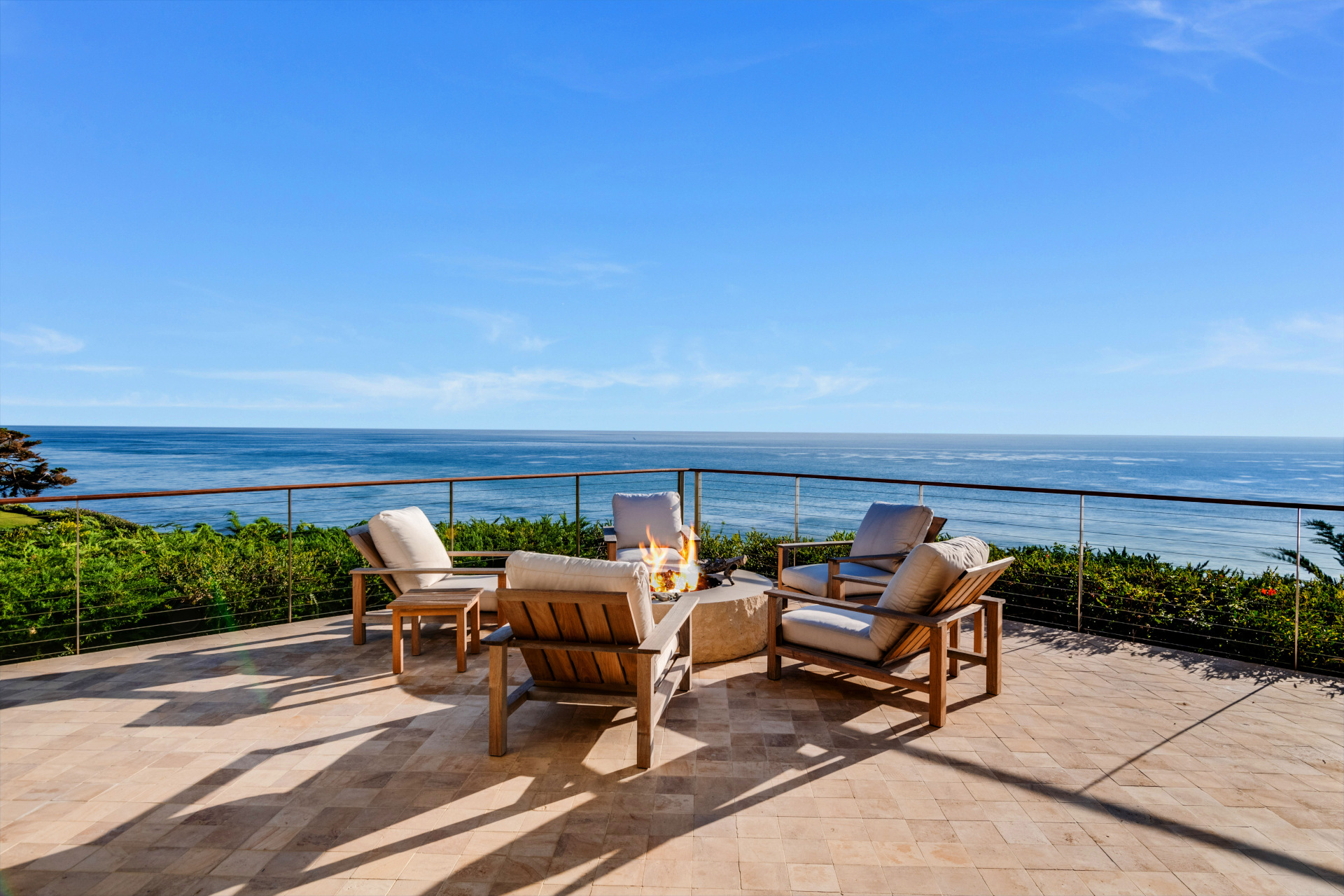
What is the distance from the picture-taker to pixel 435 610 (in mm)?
3781

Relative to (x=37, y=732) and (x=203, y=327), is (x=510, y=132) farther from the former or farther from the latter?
(x=203, y=327)

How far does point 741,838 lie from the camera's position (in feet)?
6.71

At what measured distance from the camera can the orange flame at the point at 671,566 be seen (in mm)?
4312

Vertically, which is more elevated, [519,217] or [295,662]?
[519,217]

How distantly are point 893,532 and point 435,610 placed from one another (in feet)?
10.8

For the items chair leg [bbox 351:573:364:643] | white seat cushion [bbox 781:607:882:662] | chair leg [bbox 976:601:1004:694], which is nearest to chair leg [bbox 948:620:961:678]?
chair leg [bbox 976:601:1004:694]

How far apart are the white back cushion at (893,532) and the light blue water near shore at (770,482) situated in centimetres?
1250

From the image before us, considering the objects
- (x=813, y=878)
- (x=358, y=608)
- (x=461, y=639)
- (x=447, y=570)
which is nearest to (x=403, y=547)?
(x=447, y=570)

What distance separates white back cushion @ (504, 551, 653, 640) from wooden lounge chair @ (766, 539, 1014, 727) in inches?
43.1

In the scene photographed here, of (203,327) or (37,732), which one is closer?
(37,732)

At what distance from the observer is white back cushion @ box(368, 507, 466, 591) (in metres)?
4.09

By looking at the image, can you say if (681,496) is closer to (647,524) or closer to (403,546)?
(647,524)

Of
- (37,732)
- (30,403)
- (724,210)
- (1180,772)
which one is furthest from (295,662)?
(30,403)

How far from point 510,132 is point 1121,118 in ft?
45.2
